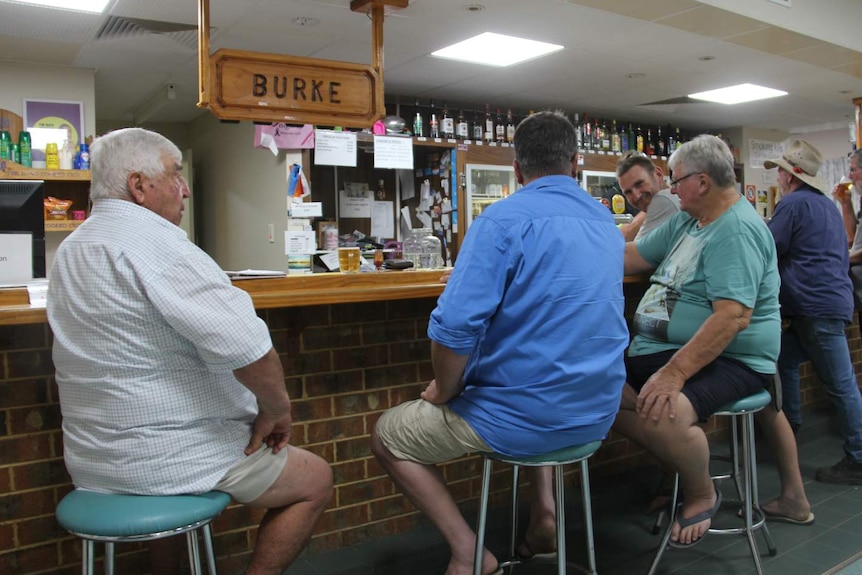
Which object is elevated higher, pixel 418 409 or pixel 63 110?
pixel 63 110

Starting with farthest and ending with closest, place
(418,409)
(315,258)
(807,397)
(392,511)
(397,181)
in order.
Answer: (397,181) → (315,258) → (807,397) → (392,511) → (418,409)

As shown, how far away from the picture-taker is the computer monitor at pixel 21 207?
2.16 m

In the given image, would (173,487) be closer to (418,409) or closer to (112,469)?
(112,469)

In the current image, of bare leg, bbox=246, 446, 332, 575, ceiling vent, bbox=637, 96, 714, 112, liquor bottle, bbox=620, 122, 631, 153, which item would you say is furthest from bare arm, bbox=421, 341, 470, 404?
liquor bottle, bbox=620, 122, 631, 153

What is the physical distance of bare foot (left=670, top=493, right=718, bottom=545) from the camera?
2.22 metres

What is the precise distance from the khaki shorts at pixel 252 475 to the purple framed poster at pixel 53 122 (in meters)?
4.37

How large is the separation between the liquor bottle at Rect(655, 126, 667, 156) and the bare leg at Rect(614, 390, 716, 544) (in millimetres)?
5942

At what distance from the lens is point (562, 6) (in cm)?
380

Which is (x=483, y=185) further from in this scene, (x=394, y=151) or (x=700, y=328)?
(x=700, y=328)

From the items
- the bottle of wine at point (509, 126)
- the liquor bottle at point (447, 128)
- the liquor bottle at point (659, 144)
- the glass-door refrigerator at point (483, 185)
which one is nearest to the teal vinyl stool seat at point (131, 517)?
the glass-door refrigerator at point (483, 185)

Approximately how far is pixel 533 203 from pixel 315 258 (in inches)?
151

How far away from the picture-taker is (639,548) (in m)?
2.58

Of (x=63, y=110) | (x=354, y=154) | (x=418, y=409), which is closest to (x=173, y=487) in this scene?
(x=418, y=409)

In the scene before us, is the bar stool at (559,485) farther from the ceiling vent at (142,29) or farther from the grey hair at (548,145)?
the ceiling vent at (142,29)
